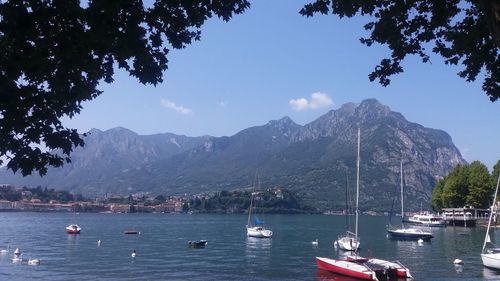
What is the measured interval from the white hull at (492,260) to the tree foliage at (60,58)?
48.1 metres

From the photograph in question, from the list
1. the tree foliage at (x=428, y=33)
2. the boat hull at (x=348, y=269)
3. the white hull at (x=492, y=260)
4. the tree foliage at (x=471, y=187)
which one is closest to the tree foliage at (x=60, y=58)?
the tree foliage at (x=428, y=33)

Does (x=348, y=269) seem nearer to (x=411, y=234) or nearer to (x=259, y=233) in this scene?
(x=411, y=234)

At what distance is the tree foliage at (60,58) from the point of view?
7.46m

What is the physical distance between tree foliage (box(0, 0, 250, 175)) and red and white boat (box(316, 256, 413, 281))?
3717cm

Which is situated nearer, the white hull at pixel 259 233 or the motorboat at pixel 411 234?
the motorboat at pixel 411 234

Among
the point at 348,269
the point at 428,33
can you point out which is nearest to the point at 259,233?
the point at 348,269

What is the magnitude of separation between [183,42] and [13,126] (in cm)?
320

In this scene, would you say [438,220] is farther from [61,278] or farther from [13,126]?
[13,126]

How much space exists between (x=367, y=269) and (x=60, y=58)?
38.6m

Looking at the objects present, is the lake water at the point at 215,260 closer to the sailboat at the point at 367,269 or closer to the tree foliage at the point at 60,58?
the sailboat at the point at 367,269

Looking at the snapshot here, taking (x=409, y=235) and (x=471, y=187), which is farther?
(x=471, y=187)

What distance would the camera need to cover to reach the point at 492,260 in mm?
48625

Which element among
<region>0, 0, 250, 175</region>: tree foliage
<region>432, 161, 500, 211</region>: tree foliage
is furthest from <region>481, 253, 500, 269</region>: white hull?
<region>432, 161, 500, 211</region>: tree foliage

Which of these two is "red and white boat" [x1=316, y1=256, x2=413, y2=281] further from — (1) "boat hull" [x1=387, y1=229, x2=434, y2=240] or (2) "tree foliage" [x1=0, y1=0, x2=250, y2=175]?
(1) "boat hull" [x1=387, y1=229, x2=434, y2=240]
